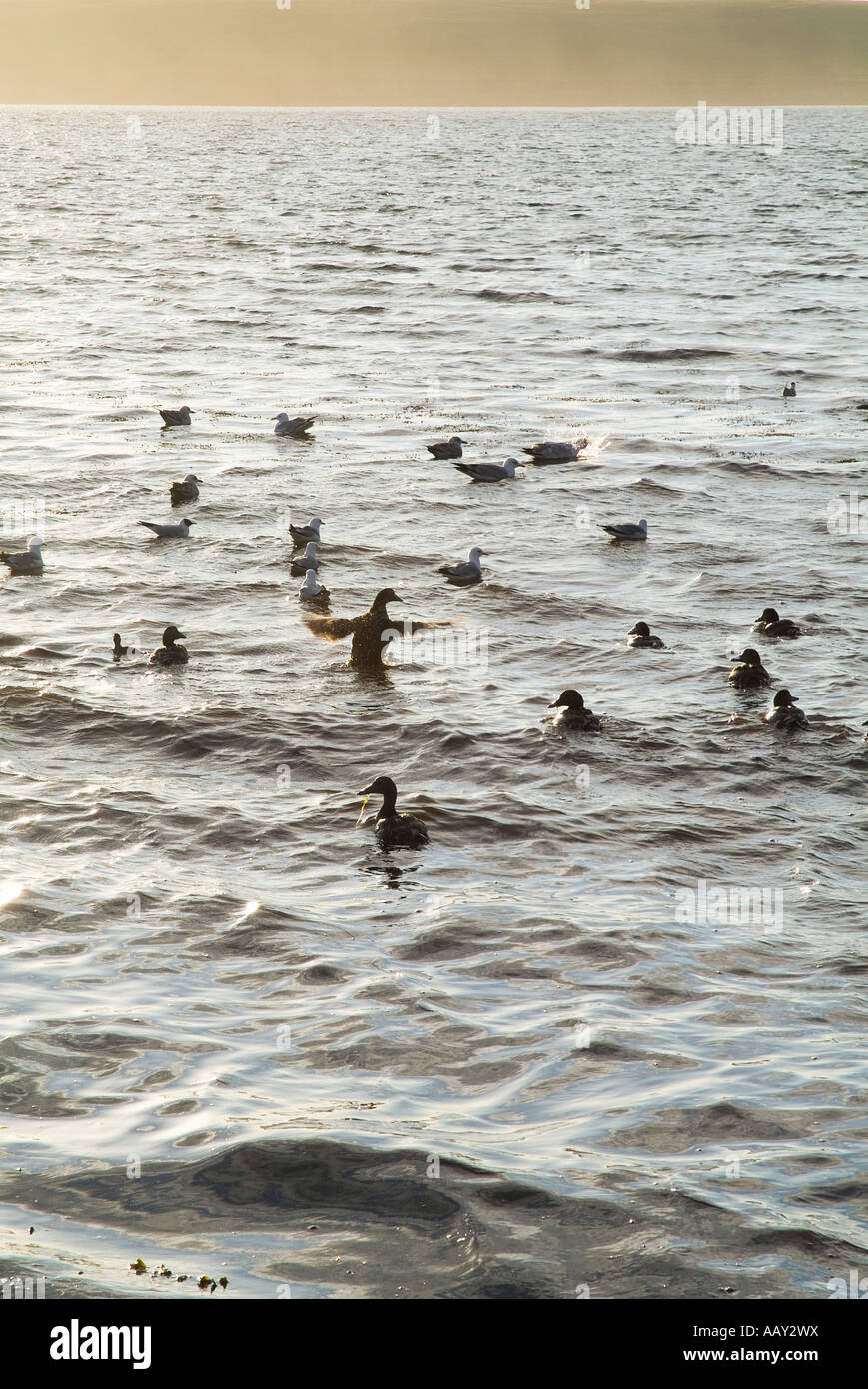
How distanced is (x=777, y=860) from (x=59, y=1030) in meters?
5.96

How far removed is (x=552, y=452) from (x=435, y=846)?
47.8 feet

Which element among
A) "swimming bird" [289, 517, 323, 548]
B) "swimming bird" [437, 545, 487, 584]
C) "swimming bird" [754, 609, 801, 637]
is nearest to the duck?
"swimming bird" [289, 517, 323, 548]

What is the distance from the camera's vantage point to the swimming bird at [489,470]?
24406 mm

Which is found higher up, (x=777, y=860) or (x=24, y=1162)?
(x=777, y=860)

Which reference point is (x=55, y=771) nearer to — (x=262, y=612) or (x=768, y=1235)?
(x=262, y=612)

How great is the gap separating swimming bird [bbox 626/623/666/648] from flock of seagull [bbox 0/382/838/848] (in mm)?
12

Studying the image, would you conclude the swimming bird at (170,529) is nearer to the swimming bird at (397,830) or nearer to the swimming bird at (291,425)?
the swimming bird at (291,425)

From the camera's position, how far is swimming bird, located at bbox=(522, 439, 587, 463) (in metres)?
25.8

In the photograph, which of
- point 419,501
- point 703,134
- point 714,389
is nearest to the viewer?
point 419,501

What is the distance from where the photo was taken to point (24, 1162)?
26.5 ft

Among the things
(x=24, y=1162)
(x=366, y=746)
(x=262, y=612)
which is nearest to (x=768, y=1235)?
(x=24, y=1162)

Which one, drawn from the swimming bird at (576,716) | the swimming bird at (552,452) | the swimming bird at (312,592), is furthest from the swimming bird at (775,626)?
the swimming bird at (552,452)

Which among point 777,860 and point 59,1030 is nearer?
point 59,1030

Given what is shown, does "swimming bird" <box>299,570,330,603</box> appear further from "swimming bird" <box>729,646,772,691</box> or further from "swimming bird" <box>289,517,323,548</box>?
"swimming bird" <box>729,646,772,691</box>
